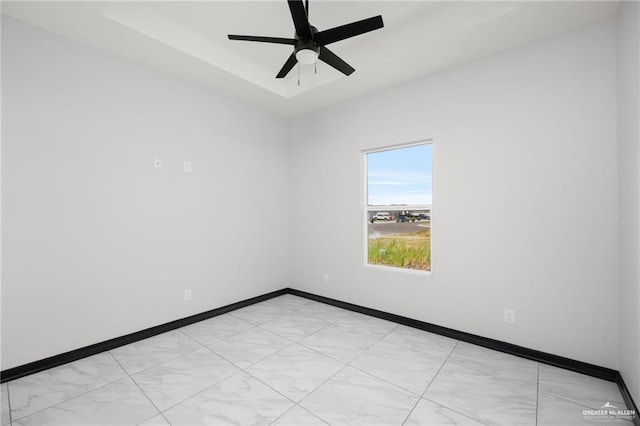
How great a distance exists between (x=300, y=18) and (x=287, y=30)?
3.42 feet

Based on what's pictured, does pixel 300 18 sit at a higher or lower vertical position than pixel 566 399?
higher

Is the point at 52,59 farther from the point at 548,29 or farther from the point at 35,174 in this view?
the point at 548,29

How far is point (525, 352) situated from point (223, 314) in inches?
125

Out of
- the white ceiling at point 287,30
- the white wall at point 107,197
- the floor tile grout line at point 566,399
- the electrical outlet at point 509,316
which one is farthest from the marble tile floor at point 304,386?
the white ceiling at point 287,30

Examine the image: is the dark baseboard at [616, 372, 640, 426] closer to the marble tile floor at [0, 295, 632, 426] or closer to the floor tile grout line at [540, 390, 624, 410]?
the marble tile floor at [0, 295, 632, 426]

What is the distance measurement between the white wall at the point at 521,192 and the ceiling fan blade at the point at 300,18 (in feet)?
5.36

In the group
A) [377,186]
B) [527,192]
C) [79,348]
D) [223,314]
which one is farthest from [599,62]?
[79,348]

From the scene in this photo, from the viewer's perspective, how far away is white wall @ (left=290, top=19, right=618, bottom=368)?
2203 mm

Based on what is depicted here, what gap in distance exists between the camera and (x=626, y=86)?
1952 millimetres

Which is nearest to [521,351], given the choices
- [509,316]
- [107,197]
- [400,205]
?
[509,316]

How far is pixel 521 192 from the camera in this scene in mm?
2520

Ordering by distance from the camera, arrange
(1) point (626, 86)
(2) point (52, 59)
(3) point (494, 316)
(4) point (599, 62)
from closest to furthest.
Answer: (1) point (626, 86) → (4) point (599, 62) → (2) point (52, 59) → (3) point (494, 316)

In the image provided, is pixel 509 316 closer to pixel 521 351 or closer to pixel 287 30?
pixel 521 351

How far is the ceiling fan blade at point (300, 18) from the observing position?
5.83ft
